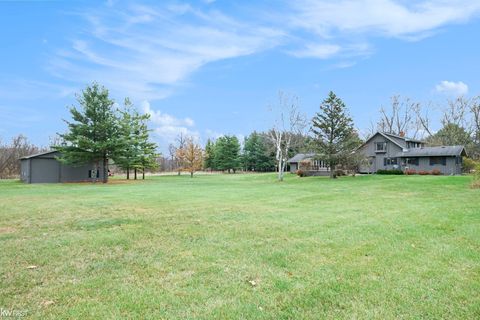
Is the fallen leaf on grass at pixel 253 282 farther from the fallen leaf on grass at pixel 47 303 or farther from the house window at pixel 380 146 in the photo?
the house window at pixel 380 146

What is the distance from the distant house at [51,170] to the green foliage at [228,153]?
93.6ft

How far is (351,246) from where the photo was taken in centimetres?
563

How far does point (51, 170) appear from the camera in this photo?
110ft

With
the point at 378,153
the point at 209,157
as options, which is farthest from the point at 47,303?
the point at 209,157

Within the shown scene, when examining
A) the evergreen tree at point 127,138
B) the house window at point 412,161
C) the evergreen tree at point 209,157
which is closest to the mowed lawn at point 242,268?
the evergreen tree at point 127,138

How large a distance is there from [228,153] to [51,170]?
33.4 metres

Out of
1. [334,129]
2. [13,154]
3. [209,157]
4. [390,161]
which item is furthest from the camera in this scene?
[209,157]

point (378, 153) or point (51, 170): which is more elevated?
point (378, 153)

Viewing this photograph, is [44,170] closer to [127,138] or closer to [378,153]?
[127,138]

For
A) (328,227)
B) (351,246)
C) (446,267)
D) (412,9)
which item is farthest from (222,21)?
(446,267)

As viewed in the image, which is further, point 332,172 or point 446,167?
point 446,167

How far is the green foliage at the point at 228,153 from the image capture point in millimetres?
61359

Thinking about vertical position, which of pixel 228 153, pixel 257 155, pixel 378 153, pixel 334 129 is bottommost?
pixel 378 153

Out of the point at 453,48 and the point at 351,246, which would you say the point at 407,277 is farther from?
the point at 453,48
